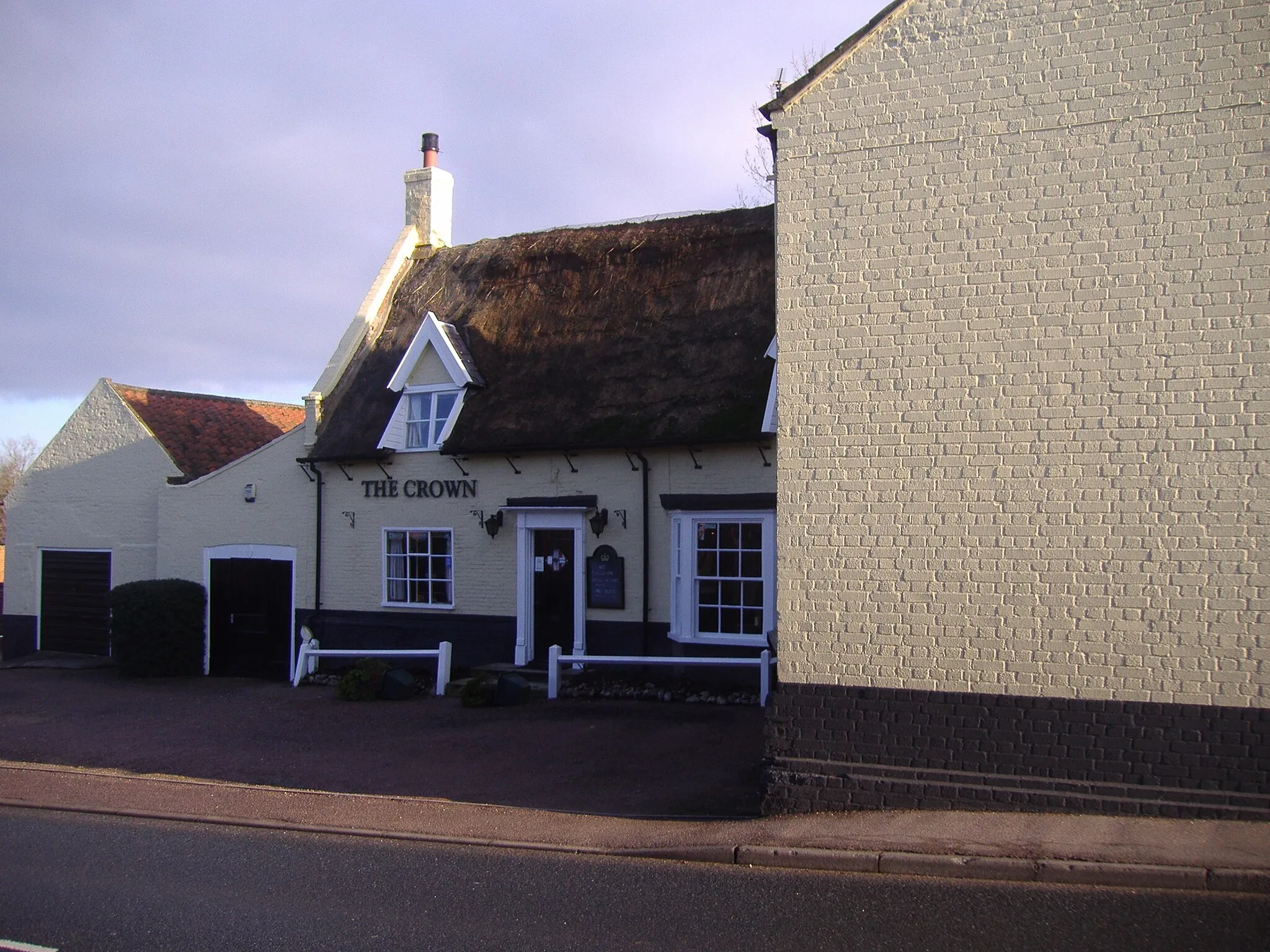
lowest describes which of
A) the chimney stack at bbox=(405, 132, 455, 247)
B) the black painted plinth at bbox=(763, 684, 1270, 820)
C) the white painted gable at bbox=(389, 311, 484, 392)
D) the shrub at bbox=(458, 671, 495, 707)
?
the shrub at bbox=(458, 671, 495, 707)

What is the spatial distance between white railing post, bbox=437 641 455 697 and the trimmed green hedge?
225 inches

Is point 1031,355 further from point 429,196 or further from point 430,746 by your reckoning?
point 429,196

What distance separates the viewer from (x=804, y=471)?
8.73 metres

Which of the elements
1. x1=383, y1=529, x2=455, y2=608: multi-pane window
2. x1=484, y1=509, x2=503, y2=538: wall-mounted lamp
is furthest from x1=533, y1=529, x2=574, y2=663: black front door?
x1=383, y1=529, x2=455, y2=608: multi-pane window

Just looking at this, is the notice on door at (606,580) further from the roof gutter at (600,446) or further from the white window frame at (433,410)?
the white window frame at (433,410)

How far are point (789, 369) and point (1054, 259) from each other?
213 cm

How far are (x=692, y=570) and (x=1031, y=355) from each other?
7.18m

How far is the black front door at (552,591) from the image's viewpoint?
52.0 ft

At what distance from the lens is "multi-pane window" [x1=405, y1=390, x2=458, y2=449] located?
671 inches

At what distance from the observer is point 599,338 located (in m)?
16.4

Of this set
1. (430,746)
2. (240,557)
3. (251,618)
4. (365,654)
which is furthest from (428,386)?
(430,746)

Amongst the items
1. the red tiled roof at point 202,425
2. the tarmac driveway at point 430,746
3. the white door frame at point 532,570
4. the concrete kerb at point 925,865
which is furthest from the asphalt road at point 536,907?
the red tiled roof at point 202,425

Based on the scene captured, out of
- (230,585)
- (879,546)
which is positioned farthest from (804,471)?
(230,585)

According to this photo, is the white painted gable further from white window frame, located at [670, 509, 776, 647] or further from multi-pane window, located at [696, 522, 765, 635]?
multi-pane window, located at [696, 522, 765, 635]
